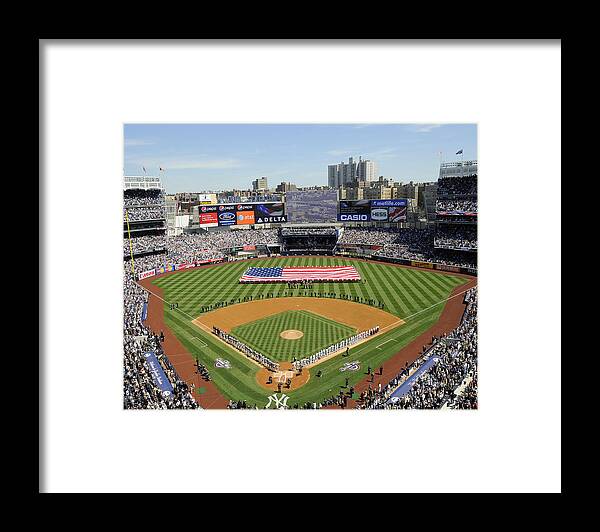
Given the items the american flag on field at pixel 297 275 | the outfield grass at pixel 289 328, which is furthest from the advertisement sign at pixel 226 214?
the outfield grass at pixel 289 328

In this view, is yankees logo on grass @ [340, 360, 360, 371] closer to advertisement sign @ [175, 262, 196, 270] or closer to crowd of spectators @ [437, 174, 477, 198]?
advertisement sign @ [175, 262, 196, 270]

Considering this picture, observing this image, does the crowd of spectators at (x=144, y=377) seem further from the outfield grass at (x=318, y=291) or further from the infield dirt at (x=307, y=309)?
the infield dirt at (x=307, y=309)

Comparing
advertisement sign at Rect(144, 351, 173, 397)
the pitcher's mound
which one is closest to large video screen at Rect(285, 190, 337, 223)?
the pitcher's mound

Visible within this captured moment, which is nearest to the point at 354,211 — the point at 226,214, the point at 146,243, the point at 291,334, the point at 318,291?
the point at 226,214
